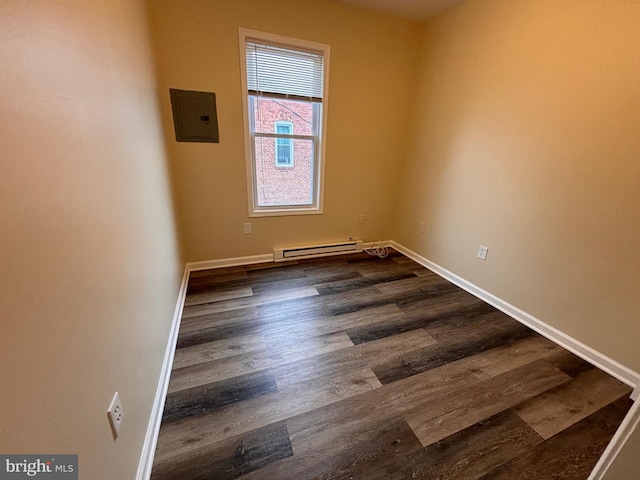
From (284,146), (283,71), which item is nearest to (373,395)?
(284,146)

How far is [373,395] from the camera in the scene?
1.43 m

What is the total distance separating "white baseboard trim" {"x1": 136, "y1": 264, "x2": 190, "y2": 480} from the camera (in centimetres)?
104

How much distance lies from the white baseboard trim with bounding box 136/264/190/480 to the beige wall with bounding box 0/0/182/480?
0.20ft

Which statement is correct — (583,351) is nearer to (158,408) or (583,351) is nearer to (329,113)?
(158,408)

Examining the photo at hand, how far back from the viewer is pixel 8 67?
496 mm

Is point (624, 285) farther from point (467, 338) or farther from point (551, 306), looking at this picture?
point (467, 338)

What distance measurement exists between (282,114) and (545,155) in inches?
87.0

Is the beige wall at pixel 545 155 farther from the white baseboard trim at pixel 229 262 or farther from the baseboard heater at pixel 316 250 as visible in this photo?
the white baseboard trim at pixel 229 262

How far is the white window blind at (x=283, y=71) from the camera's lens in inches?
92.2

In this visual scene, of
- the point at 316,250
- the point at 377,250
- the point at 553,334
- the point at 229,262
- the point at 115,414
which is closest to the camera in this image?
the point at 115,414

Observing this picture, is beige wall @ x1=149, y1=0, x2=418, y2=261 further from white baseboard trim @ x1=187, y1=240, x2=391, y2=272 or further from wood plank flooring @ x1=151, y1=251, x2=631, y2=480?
wood plank flooring @ x1=151, y1=251, x2=631, y2=480

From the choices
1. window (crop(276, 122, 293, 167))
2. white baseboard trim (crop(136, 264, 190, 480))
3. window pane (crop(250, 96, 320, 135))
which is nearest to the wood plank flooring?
white baseboard trim (crop(136, 264, 190, 480))

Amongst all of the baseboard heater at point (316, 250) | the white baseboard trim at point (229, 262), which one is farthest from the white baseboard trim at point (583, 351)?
the white baseboard trim at point (229, 262)

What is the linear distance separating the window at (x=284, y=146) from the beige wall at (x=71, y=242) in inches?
58.6
